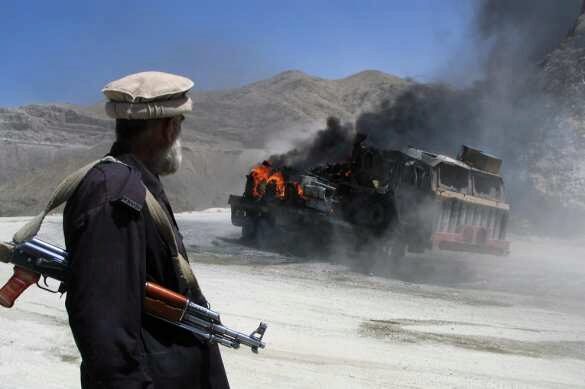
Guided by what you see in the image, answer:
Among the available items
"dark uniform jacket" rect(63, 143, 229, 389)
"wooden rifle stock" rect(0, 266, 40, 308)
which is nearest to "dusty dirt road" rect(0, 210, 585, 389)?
"wooden rifle stock" rect(0, 266, 40, 308)

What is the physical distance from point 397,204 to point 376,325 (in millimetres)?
5078

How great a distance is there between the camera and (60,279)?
2.14 m

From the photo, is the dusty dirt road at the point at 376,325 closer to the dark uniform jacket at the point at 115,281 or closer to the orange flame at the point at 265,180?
the orange flame at the point at 265,180

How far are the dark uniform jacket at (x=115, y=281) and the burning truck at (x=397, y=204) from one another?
10501 millimetres

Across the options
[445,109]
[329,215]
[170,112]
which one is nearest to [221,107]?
[445,109]

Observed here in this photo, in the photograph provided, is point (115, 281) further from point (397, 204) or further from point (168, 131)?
point (397, 204)

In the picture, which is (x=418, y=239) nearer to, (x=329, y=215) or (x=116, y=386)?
(x=329, y=215)

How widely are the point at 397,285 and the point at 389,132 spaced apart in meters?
10.3

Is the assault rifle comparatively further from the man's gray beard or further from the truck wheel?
the truck wheel

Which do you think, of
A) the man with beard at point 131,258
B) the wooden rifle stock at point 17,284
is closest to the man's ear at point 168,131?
the man with beard at point 131,258

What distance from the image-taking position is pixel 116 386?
5.84 feet

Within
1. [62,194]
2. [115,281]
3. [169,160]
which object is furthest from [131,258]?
[169,160]

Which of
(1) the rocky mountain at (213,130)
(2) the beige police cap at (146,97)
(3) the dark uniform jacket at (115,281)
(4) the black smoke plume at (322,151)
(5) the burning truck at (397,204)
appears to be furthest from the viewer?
(1) the rocky mountain at (213,130)

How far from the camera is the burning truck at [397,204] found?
12305mm
